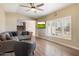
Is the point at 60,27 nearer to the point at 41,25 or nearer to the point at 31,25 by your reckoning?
the point at 41,25

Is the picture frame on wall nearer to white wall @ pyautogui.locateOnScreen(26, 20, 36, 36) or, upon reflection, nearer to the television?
the television

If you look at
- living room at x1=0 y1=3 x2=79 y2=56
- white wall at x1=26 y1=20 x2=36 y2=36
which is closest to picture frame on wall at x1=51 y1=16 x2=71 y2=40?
living room at x1=0 y1=3 x2=79 y2=56

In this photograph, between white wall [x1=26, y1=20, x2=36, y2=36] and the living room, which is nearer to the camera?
the living room

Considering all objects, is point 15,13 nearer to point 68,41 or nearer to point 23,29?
point 23,29

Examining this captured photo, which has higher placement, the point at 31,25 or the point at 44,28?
the point at 31,25

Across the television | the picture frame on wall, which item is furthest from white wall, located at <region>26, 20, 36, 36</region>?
the picture frame on wall

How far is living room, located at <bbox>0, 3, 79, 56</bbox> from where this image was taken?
4051 mm

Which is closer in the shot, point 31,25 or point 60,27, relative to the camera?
point 31,25

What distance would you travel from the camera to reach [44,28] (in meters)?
4.25

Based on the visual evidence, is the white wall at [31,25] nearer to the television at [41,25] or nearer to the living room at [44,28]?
the living room at [44,28]

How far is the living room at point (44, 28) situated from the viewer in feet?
13.3

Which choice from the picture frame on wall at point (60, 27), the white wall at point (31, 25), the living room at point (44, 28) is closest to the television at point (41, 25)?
the living room at point (44, 28)

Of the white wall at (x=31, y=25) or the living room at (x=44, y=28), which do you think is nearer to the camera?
the living room at (x=44, y=28)

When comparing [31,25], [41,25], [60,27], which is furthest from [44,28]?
[60,27]
